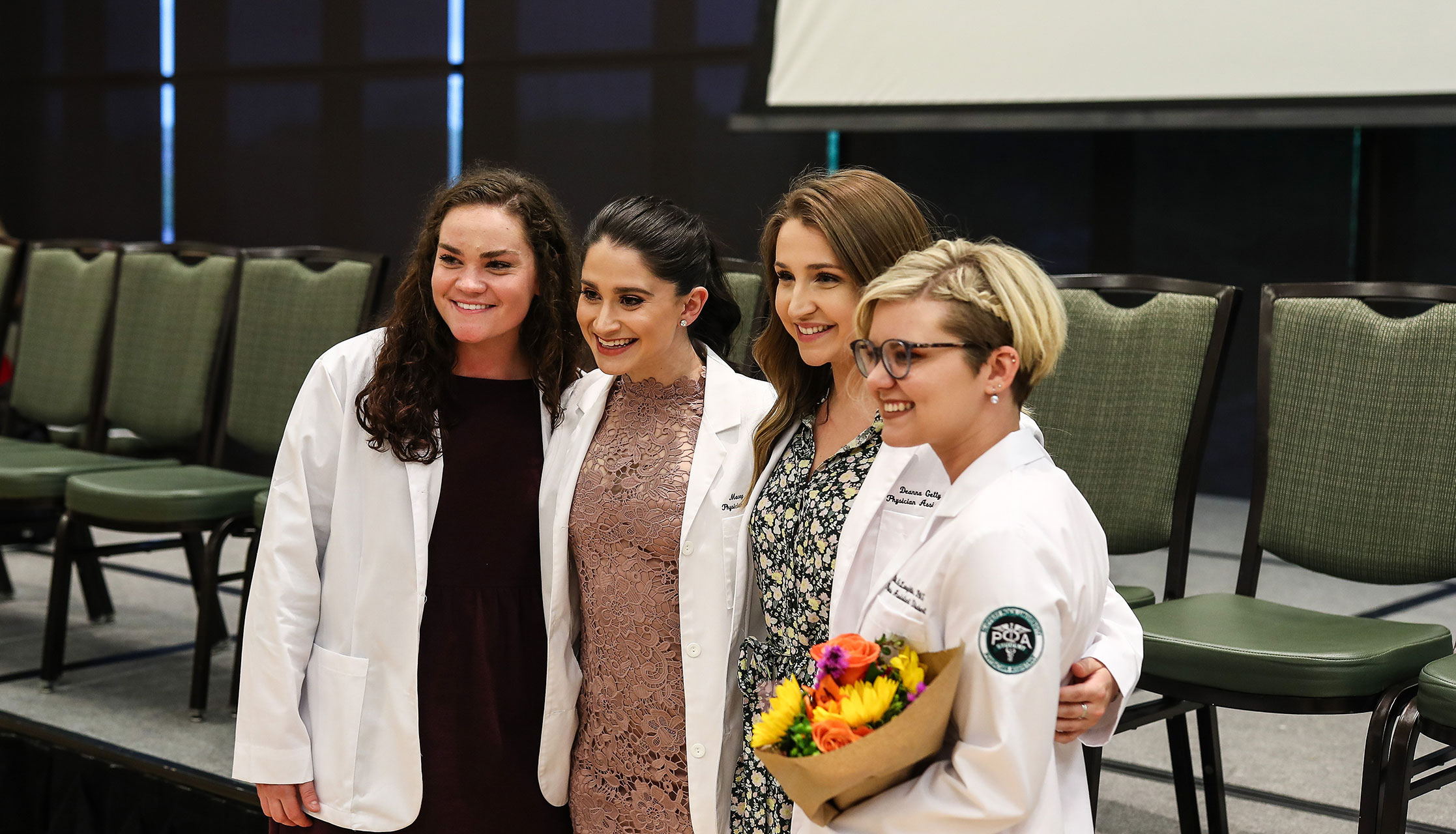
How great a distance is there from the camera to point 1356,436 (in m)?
2.34

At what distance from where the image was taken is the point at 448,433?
6.03 feet

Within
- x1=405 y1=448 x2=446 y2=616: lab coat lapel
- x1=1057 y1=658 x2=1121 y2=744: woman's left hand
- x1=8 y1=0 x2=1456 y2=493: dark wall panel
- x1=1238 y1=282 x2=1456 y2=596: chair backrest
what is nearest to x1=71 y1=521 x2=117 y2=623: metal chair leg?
x1=8 y1=0 x2=1456 y2=493: dark wall panel

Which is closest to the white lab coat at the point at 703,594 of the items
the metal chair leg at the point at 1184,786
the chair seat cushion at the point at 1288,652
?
the chair seat cushion at the point at 1288,652

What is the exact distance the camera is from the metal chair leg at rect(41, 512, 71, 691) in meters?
3.48

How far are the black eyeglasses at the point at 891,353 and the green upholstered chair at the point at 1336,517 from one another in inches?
41.2

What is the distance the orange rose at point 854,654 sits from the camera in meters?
1.14

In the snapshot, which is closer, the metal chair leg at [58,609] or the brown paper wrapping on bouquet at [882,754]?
the brown paper wrapping on bouquet at [882,754]

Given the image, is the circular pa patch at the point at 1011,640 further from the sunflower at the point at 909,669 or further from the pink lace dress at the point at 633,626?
the pink lace dress at the point at 633,626

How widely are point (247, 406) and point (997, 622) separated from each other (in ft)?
9.84

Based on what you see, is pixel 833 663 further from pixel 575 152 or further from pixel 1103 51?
pixel 575 152

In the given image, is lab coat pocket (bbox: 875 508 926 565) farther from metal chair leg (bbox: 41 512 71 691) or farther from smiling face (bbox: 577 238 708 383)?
metal chair leg (bbox: 41 512 71 691)

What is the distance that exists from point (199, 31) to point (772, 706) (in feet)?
23.3

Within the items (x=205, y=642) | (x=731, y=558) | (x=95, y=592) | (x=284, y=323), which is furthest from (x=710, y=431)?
(x=95, y=592)

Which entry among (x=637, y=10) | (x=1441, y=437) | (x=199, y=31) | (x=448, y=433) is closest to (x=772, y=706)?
(x=448, y=433)
